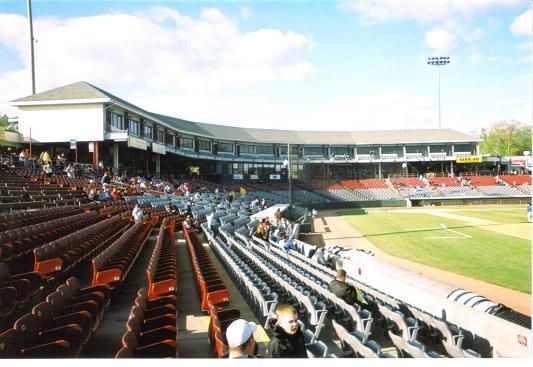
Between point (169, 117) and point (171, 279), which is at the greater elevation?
point (169, 117)

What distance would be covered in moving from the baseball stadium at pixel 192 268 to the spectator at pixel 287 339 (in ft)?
0.23

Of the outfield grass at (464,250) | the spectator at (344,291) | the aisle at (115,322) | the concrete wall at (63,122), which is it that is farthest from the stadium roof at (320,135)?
the spectator at (344,291)

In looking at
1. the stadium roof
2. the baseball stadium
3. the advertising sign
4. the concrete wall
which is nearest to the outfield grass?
the baseball stadium

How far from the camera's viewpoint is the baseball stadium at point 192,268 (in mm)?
6094

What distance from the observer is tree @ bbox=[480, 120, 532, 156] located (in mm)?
83356

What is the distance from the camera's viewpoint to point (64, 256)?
30.5 feet

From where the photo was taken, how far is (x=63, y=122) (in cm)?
3500

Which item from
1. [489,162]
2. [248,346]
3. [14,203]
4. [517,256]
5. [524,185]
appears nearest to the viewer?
[248,346]

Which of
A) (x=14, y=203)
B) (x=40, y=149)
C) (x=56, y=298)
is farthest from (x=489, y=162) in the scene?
(x=56, y=298)

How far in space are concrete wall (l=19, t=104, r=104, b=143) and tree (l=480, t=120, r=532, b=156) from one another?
7172 cm

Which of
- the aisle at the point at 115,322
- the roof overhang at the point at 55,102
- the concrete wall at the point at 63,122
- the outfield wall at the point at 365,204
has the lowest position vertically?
the outfield wall at the point at 365,204

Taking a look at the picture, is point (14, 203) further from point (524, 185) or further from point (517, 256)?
point (524, 185)

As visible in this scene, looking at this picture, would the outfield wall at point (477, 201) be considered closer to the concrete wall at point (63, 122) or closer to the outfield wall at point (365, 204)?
the outfield wall at point (365, 204)

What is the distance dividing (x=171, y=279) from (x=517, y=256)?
656 inches
